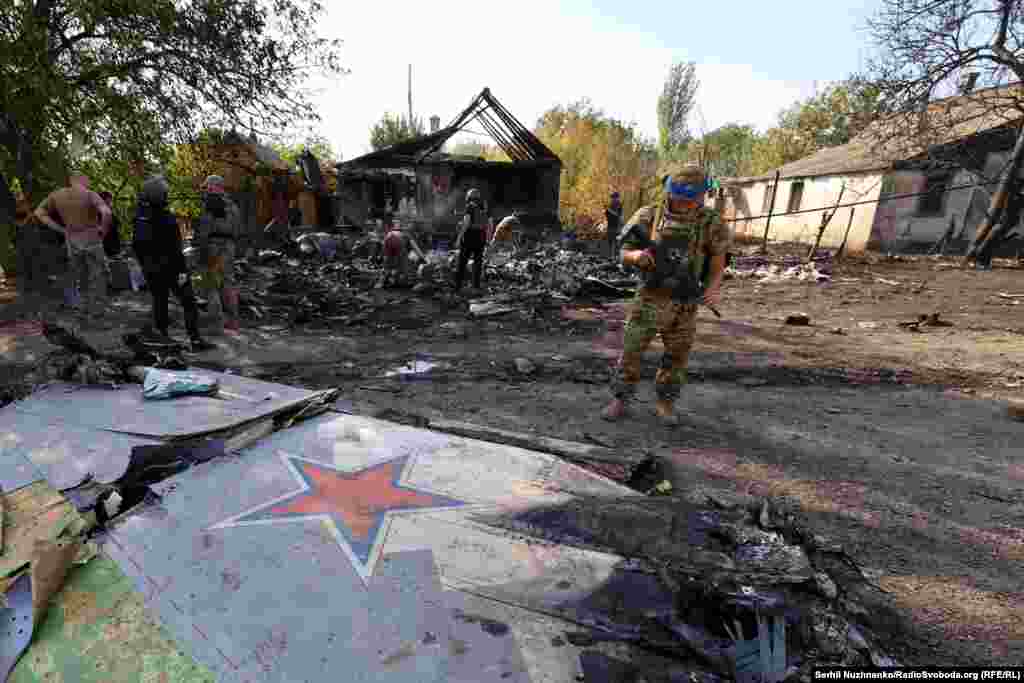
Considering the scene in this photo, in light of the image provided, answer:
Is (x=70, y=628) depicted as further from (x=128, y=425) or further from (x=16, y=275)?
(x=16, y=275)

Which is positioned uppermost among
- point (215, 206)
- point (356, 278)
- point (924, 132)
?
point (924, 132)

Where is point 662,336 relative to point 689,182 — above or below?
below

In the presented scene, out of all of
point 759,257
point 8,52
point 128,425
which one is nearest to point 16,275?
point 8,52

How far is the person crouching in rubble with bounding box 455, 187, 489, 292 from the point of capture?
852cm

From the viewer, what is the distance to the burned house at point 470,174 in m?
16.5

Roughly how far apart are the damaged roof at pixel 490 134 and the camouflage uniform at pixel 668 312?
14014 mm

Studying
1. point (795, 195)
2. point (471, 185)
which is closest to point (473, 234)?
point (471, 185)

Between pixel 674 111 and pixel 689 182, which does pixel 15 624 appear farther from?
pixel 674 111

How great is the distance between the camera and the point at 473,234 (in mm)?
8914

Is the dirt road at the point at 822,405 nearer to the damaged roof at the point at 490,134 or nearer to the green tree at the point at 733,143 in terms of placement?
the damaged roof at the point at 490,134

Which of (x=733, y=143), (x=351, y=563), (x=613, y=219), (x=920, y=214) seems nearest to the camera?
(x=351, y=563)

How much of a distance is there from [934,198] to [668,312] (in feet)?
63.6

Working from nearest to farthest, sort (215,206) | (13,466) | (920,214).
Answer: (13,466), (215,206), (920,214)

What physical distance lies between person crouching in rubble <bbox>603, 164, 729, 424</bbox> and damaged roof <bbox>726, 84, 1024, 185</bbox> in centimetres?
1296
